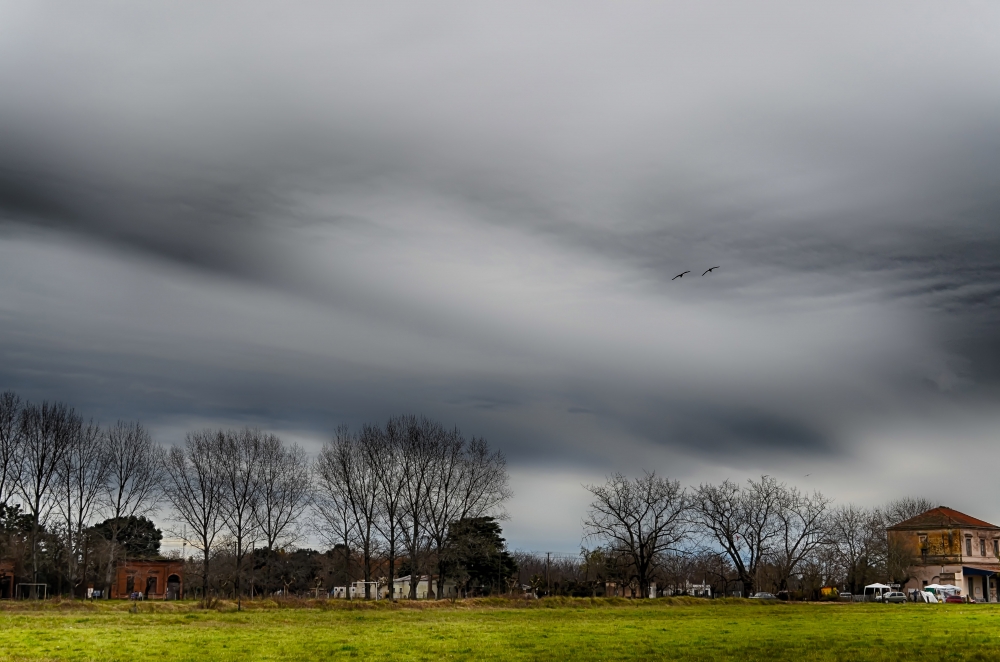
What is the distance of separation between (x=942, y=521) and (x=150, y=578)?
9783 centimetres

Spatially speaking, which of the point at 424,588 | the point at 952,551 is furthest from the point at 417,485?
the point at 952,551

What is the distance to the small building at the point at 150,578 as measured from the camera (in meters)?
102

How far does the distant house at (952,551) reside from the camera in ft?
346

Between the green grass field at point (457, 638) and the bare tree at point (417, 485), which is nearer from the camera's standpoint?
the green grass field at point (457, 638)

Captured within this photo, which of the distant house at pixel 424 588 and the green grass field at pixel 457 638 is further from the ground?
the green grass field at pixel 457 638

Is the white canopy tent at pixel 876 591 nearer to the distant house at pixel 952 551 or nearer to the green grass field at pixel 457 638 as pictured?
the distant house at pixel 952 551

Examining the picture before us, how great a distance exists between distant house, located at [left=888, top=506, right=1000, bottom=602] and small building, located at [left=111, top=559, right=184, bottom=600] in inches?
3393

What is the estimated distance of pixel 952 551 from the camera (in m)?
108

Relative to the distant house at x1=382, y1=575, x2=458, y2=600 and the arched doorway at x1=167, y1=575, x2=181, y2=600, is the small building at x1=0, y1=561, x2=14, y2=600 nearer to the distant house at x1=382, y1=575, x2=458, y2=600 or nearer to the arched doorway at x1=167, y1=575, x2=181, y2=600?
the arched doorway at x1=167, y1=575, x2=181, y2=600

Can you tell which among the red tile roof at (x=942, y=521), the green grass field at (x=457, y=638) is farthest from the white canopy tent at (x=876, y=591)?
the green grass field at (x=457, y=638)

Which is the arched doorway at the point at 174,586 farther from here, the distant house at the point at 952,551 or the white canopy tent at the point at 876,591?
the distant house at the point at 952,551

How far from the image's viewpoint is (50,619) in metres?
37.7

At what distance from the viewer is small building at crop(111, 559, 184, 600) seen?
334ft

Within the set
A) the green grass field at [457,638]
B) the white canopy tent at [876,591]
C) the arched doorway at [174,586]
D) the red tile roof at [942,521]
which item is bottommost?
the arched doorway at [174,586]
